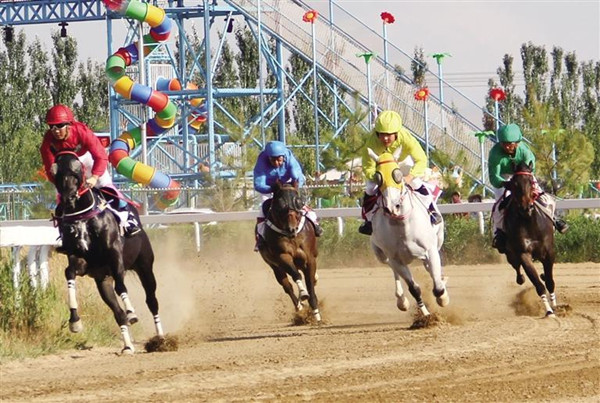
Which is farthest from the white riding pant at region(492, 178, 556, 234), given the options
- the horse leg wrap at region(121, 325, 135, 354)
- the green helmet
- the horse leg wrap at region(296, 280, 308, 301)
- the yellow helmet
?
the horse leg wrap at region(121, 325, 135, 354)

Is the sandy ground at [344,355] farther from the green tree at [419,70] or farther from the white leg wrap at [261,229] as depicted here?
Result: the green tree at [419,70]

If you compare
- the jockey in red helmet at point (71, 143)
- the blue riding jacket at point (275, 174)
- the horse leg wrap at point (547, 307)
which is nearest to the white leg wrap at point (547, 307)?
the horse leg wrap at point (547, 307)

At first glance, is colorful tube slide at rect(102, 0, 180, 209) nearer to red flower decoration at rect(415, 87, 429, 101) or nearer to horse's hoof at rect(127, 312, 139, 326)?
red flower decoration at rect(415, 87, 429, 101)

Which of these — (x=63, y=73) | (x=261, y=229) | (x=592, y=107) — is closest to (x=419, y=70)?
(x=592, y=107)

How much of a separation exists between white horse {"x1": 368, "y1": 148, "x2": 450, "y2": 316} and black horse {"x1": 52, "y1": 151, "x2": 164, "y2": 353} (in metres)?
2.57

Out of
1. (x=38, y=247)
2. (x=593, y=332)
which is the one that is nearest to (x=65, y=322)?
(x=38, y=247)

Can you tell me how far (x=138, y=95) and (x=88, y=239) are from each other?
26446mm

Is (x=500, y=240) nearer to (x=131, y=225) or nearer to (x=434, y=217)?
(x=434, y=217)

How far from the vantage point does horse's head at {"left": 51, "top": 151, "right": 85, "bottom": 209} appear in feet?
41.2

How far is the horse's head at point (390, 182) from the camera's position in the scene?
13.8 metres

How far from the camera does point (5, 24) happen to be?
43.2 m

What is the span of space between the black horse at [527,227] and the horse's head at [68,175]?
481 cm

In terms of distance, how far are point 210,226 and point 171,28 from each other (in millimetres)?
16764

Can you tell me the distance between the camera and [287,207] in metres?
15.8
